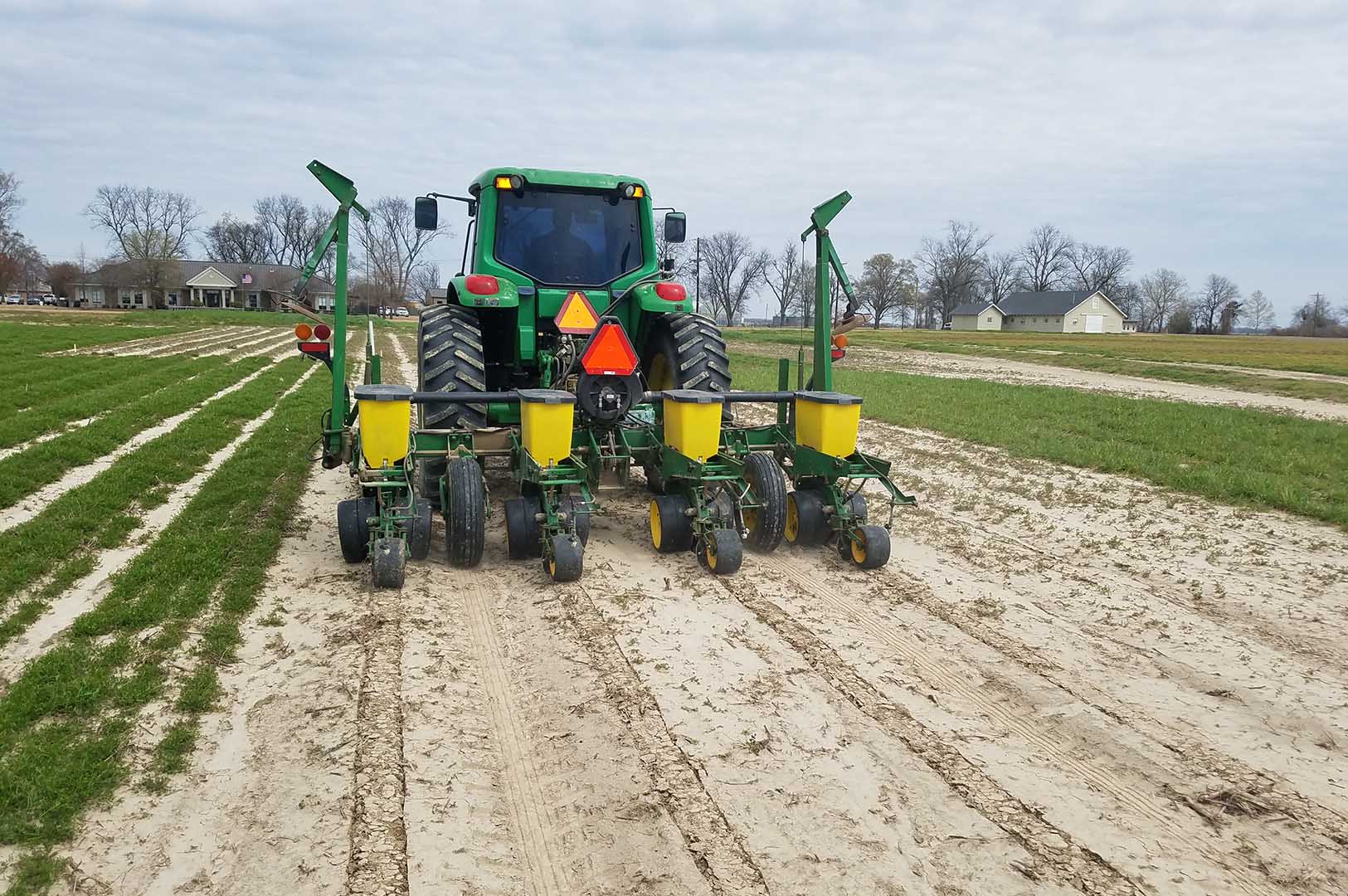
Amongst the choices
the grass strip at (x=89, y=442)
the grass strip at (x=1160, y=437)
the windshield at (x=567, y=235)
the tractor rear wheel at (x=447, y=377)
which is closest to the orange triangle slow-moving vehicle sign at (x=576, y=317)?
the tractor rear wheel at (x=447, y=377)

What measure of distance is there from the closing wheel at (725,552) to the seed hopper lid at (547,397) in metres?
1.25

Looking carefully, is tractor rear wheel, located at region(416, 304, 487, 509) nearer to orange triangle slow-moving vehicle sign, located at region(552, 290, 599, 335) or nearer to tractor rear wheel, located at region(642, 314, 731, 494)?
orange triangle slow-moving vehicle sign, located at region(552, 290, 599, 335)

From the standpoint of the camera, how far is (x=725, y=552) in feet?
18.4

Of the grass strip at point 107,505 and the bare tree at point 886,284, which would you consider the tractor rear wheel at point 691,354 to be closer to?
the grass strip at point 107,505

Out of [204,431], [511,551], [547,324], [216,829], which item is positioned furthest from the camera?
[204,431]

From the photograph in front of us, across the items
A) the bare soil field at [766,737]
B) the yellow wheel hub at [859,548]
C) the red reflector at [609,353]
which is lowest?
the bare soil field at [766,737]

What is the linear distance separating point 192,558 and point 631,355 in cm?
308

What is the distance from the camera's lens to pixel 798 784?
10.6ft

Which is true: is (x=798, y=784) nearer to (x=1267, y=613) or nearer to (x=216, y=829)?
(x=216, y=829)

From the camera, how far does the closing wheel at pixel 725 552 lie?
5.61 meters

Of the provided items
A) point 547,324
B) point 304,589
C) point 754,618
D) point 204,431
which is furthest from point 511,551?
point 204,431

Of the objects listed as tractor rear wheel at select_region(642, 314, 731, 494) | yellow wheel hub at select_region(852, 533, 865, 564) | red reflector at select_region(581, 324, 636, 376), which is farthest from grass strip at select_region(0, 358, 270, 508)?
yellow wheel hub at select_region(852, 533, 865, 564)

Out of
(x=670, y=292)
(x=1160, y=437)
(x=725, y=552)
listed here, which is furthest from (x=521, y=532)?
(x=1160, y=437)

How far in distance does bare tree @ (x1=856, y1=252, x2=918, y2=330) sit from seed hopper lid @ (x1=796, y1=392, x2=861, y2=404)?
73007mm
